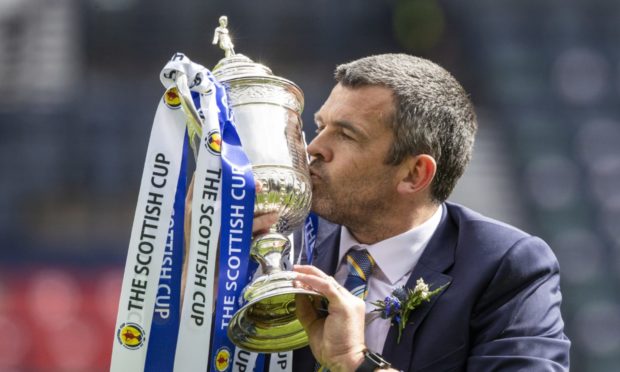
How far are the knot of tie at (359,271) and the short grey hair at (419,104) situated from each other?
24cm

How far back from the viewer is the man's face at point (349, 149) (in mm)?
2775

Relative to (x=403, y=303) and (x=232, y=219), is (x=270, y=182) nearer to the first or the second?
(x=232, y=219)

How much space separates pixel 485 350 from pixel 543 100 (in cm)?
668

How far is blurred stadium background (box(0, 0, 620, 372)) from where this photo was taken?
7.25 meters

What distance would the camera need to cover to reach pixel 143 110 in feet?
27.9

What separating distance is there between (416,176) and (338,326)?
21.3 inches

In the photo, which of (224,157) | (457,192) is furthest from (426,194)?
(457,192)

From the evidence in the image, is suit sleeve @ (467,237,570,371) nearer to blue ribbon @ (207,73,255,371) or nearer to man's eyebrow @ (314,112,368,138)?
man's eyebrow @ (314,112,368,138)

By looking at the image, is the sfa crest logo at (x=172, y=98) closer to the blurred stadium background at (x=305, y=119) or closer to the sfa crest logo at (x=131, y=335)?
the sfa crest logo at (x=131, y=335)

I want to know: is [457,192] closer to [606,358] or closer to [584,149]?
[584,149]

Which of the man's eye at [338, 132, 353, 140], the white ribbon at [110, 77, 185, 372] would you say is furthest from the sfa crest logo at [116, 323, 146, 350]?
the man's eye at [338, 132, 353, 140]

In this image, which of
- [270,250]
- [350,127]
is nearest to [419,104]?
[350,127]

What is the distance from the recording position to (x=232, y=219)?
2.60 meters

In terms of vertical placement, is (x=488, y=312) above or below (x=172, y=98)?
Result: below
